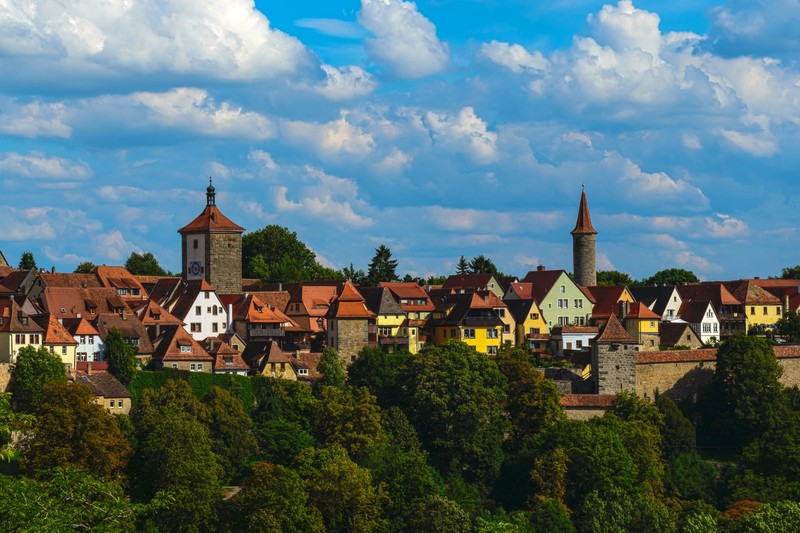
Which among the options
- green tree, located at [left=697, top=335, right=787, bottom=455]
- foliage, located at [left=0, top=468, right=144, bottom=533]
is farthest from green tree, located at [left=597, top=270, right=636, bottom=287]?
foliage, located at [left=0, top=468, right=144, bottom=533]

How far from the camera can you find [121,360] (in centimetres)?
6962

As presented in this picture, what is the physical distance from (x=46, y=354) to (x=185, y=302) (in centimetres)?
1593

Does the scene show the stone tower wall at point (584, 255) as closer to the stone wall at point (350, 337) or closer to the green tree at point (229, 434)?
the stone wall at point (350, 337)

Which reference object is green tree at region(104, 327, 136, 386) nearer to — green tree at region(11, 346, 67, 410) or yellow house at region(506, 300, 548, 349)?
green tree at region(11, 346, 67, 410)

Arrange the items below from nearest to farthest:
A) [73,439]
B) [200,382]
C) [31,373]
→ [73,439] → [31,373] → [200,382]

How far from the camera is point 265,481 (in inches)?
2286

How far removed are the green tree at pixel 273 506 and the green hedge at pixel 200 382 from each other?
35.2 ft

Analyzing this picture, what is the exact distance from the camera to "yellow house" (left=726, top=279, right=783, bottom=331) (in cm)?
9856

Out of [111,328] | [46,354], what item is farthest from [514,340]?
[46,354]

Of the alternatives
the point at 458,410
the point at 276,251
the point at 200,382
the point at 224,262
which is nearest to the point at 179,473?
the point at 200,382

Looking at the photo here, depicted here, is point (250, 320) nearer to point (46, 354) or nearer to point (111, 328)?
point (111, 328)

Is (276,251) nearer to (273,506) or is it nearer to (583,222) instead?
(583,222)

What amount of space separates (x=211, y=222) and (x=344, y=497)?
108 feet

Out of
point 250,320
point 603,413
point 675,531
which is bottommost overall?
point 675,531
